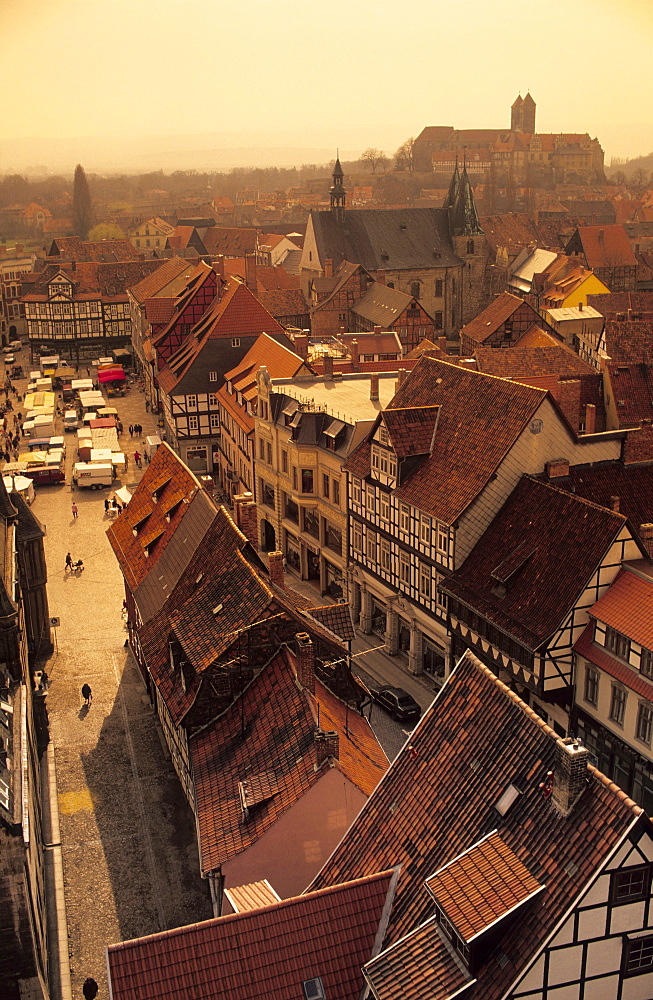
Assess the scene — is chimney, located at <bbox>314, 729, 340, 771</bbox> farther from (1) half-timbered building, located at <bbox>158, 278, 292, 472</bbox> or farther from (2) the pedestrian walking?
(1) half-timbered building, located at <bbox>158, 278, 292, 472</bbox>

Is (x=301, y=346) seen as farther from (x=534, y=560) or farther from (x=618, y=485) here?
(x=534, y=560)

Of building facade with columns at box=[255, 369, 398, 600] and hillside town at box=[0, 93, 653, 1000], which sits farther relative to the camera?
building facade with columns at box=[255, 369, 398, 600]

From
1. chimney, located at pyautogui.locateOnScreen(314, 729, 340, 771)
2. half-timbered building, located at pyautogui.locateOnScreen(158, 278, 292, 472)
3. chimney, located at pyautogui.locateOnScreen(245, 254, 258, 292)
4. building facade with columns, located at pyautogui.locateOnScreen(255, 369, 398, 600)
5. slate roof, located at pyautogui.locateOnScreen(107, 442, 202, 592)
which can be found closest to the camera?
chimney, located at pyautogui.locateOnScreen(314, 729, 340, 771)

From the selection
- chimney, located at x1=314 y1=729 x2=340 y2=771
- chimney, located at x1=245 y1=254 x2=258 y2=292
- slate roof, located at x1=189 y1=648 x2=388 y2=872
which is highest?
chimney, located at x1=245 y1=254 x2=258 y2=292

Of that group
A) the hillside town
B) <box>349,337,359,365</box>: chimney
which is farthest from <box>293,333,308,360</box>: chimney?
<box>349,337,359,365</box>: chimney

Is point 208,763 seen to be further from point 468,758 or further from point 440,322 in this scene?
point 440,322

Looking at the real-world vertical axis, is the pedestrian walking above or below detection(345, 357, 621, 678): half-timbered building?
below

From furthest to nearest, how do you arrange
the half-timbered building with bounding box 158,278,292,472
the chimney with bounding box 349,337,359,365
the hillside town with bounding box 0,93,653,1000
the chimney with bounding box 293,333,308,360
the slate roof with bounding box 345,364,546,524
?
the half-timbered building with bounding box 158,278,292,472, the chimney with bounding box 293,333,308,360, the chimney with bounding box 349,337,359,365, the slate roof with bounding box 345,364,546,524, the hillside town with bounding box 0,93,653,1000

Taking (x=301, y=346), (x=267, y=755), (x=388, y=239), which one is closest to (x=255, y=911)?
(x=267, y=755)
